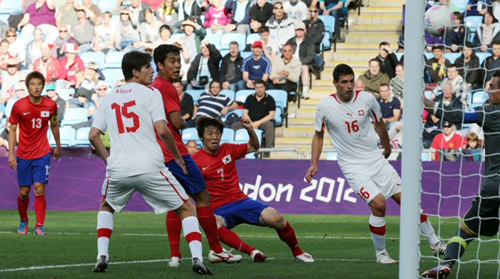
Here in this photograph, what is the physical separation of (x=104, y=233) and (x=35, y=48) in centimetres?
1750

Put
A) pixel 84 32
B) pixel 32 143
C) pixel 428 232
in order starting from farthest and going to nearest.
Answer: pixel 84 32 < pixel 32 143 < pixel 428 232

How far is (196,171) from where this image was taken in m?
8.82

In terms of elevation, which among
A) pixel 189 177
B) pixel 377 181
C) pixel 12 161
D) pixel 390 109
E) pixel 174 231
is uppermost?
pixel 189 177

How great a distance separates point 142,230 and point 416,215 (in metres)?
8.12

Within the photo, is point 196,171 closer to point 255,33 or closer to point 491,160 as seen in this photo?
point 491,160

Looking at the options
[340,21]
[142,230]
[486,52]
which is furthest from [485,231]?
[340,21]

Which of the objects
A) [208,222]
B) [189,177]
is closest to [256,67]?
[208,222]

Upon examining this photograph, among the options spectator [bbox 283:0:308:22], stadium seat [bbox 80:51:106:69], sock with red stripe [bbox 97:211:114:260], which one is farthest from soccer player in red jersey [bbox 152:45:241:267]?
stadium seat [bbox 80:51:106:69]

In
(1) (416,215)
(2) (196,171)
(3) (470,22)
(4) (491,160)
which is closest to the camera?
(1) (416,215)

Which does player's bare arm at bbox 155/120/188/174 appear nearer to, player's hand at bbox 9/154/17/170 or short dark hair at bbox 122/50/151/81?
short dark hair at bbox 122/50/151/81

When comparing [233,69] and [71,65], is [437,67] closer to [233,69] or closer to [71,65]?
[233,69]

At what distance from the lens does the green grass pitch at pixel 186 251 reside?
8399 mm

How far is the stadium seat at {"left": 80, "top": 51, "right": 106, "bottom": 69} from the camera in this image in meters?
24.2

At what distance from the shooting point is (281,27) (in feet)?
72.5
